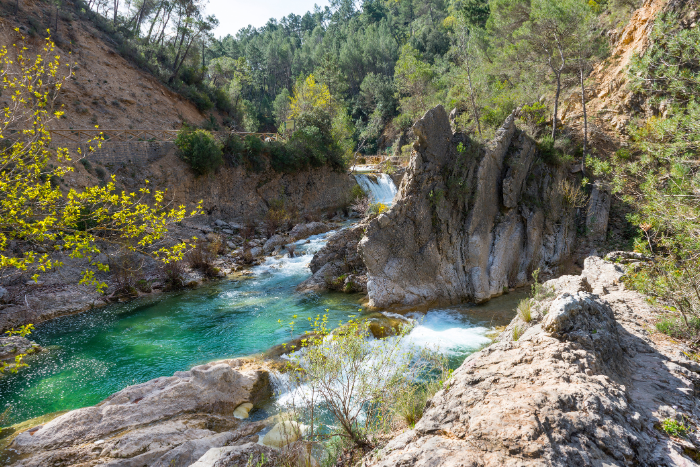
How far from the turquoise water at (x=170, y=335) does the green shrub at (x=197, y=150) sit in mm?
10368

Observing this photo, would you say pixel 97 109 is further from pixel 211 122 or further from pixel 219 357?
pixel 219 357

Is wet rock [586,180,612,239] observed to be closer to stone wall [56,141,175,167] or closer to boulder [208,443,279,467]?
boulder [208,443,279,467]

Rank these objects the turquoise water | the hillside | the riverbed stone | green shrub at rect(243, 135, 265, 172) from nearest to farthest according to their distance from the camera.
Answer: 1. the riverbed stone
2. the turquoise water
3. the hillside
4. green shrub at rect(243, 135, 265, 172)

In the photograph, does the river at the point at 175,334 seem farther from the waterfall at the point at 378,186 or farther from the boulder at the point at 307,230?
the waterfall at the point at 378,186

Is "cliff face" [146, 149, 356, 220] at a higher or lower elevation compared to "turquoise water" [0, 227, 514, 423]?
higher

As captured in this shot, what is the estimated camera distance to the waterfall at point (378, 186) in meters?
29.4

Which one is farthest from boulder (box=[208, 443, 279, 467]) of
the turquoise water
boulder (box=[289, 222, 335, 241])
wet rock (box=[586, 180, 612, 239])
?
boulder (box=[289, 222, 335, 241])

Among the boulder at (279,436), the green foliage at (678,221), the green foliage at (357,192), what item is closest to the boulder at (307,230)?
the green foliage at (357,192)

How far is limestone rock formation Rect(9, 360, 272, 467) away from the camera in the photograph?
18.1 ft

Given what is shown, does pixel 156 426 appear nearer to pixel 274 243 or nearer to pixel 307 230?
pixel 274 243

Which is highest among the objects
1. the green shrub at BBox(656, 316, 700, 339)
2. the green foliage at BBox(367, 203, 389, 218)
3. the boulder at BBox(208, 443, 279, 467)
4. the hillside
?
the hillside

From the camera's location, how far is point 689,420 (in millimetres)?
3766

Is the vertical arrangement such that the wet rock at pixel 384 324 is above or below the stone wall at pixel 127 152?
below

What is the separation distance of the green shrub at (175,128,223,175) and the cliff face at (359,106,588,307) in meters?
15.3
